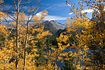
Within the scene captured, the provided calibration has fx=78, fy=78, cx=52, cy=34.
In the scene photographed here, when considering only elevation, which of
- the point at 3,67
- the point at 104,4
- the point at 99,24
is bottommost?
the point at 3,67

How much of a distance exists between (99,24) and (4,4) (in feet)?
16.0

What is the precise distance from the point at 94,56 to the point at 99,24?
4.32 ft

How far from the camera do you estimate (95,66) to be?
3.19 meters

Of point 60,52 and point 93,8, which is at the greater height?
point 93,8

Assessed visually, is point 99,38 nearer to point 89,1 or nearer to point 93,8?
point 93,8

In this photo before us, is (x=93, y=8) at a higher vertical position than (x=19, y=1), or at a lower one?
lower

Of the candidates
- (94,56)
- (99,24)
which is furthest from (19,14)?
(94,56)

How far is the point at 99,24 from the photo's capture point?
2.85m

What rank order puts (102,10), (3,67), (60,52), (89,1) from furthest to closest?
1. (60,52)
2. (3,67)
3. (89,1)
4. (102,10)

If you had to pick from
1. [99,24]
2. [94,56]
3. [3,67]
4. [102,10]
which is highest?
[102,10]

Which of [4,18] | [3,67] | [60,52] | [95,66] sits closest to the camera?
[95,66]

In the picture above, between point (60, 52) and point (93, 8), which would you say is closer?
point (93, 8)

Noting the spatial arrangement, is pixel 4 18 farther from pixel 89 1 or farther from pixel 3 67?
pixel 89 1

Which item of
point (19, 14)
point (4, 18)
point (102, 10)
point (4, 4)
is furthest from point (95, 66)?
point (4, 4)
